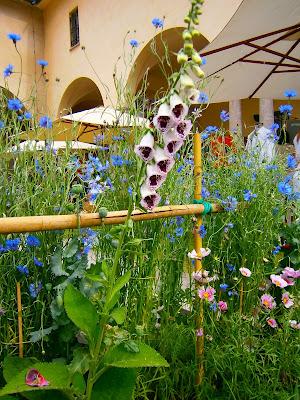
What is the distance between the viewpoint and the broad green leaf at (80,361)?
1192mm

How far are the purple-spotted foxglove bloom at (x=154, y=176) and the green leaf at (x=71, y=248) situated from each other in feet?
1.38

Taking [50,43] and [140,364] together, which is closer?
[140,364]

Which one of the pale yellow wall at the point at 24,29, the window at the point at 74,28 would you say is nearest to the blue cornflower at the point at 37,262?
the window at the point at 74,28

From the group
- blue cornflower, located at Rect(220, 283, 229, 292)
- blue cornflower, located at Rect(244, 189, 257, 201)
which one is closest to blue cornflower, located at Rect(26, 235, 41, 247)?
blue cornflower, located at Rect(220, 283, 229, 292)

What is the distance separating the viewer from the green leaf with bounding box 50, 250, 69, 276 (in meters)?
1.31

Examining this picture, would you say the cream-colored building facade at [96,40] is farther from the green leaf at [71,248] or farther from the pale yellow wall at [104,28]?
the green leaf at [71,248]

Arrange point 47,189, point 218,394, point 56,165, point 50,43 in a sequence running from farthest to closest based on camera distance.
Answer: point 50,43
point 218,394
point 56,165
point 47,189

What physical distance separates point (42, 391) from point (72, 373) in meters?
0.10

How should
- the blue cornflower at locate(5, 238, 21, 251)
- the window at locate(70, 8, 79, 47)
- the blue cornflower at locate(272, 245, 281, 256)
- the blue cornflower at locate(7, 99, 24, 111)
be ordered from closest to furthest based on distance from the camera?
the blue cornflower at locate(5, 238, 21, 251), the blue cornflower at locate(7, 99, 24, 111), the blue cornflower at locate(272, 245, 281, 256), the window at locate(70, 8, 79, 47)

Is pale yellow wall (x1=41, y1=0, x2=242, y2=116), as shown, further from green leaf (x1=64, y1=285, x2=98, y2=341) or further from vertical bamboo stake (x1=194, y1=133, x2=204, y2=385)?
green leaf (x1=64, y1=285, x2=98, y2=341)

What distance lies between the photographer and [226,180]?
87.0 inches

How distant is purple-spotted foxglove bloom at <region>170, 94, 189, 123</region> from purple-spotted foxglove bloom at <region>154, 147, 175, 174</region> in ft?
0.30

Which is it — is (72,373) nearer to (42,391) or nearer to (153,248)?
(42,391)

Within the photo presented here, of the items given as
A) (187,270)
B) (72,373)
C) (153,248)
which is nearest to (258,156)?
(187,270)
